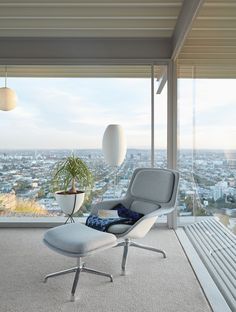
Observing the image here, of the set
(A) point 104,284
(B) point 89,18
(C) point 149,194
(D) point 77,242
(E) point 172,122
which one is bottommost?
(A) point 104,284

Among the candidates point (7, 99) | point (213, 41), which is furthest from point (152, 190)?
point (7, 99)

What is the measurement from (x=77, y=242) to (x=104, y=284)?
49 cm

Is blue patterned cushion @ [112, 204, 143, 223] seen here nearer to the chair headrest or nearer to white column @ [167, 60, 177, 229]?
the chair headrest

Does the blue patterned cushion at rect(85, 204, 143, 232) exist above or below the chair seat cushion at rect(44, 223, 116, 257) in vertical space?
above

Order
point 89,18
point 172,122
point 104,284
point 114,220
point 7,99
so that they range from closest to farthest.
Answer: point 104,284
point 114,220
point 89,18
point 172,122
point 7,99

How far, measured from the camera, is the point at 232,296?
Answer: 205cm

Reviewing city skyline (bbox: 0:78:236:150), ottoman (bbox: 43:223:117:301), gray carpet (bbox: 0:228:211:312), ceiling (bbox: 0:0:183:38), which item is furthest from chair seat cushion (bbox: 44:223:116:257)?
ceiling (bbox: 0:0:183:38)

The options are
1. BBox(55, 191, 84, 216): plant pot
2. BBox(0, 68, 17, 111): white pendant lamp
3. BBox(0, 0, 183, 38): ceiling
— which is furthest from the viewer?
BBox(0, 68, 17, 111): white pendant lamp

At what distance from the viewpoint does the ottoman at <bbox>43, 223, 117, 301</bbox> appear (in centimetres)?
204

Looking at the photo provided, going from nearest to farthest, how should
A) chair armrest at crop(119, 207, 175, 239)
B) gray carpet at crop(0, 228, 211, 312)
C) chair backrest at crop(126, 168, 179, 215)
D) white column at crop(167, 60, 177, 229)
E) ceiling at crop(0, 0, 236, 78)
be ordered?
gray carpet at crop(0, 228, 211, 312), chair armrest at crop(119, 207, 175, 239), ceiling at crop(0, 0, 236, 78), chair backrest at crop(126, 168, 179, 215), white column at crop(167, 60, 177, 229)

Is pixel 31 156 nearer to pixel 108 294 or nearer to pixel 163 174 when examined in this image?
pixel 163 174

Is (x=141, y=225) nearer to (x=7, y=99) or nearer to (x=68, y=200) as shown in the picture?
(x=68, y=200)

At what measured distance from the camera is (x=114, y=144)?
12.1ft

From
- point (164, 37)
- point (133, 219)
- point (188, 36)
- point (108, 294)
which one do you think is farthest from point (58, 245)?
point (164, 37)
